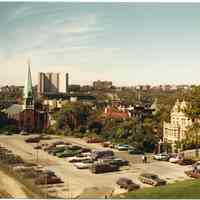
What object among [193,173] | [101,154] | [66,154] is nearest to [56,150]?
[66,154]

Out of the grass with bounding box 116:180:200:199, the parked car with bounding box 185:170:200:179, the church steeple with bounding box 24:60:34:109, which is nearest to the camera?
the grass with bounding box 116:180:200:199

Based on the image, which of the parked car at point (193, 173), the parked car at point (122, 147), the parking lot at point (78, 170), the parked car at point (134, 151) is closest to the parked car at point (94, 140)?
the parking lot at point (78, 170)

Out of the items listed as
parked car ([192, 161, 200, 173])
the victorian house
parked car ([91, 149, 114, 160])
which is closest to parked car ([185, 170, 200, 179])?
parked car ([192, 161, 200, 173])

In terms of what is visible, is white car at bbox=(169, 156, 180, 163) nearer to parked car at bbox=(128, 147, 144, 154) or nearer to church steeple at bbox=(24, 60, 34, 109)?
parked car at bbox=(128, 147, 144, 154)

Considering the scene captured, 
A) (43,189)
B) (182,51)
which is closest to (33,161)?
(43,189)

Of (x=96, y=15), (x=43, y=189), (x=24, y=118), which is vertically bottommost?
(x=43, y=189)

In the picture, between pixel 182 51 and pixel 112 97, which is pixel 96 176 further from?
pixel 182 51

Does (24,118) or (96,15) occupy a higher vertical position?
(96,15)
